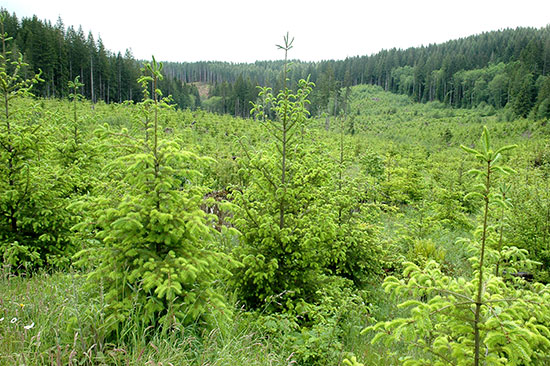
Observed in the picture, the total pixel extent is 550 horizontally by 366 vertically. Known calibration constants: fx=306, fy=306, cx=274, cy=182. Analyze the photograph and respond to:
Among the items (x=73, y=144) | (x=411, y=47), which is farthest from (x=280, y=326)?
(x=411, y=47)

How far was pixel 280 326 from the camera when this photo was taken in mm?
3982

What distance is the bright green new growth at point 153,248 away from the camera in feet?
9.52

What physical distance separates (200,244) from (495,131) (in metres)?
47.9

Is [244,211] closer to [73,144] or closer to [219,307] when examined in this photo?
[219,307]

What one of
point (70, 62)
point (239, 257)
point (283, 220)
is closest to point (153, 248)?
point (239, 257)

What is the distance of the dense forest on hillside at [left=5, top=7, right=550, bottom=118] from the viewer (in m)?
50.1

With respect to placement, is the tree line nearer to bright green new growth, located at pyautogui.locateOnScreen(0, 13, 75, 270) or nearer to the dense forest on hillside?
the dense forest on hillside

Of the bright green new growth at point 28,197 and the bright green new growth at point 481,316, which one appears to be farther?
the bright green new growth at point 28,197

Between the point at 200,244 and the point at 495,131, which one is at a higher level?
the point at 495,131

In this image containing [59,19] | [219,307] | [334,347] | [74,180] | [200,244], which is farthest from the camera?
[59,19]

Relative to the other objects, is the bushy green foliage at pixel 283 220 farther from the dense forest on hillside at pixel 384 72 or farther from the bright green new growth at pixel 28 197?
the dense forest on hillside at pixel 384 72

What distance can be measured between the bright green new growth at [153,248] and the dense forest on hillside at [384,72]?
29.2m

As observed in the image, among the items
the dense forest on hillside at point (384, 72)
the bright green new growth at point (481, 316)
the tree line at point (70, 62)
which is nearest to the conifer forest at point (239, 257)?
the bright green new growth at point (481, 316)

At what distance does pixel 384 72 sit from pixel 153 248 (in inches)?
4762
